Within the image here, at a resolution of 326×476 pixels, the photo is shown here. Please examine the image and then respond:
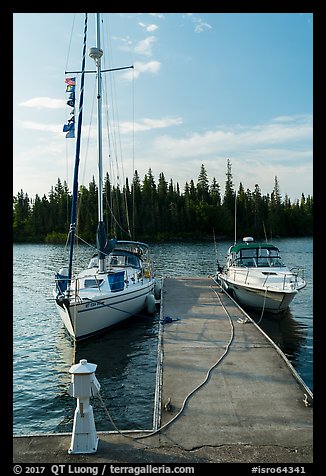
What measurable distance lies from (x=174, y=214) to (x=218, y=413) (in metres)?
97.2

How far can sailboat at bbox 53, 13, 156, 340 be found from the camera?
14.3m

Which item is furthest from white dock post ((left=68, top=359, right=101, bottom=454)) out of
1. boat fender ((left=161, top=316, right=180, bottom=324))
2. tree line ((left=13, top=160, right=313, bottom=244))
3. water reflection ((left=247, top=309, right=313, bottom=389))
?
tree line ((left=13, top=160, right=313, bottom=244))

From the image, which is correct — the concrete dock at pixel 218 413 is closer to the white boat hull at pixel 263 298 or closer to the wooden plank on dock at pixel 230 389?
the wooden plank on dock at pixel 230 389

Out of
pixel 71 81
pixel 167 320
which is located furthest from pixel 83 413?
pixel 71 81

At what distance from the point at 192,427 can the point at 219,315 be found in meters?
9.10

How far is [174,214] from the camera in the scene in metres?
104

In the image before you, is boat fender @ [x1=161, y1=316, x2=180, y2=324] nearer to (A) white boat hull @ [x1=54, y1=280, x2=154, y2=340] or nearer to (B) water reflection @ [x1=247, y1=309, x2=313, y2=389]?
(A) white boat hull @ [x1=54, y1=280, x2=154, y2=340]

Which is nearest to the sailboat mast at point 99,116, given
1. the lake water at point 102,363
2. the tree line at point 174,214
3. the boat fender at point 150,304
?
the boat fender at point 150,304

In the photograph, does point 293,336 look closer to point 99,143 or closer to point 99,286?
point 99,286

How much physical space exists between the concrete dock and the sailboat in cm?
387
